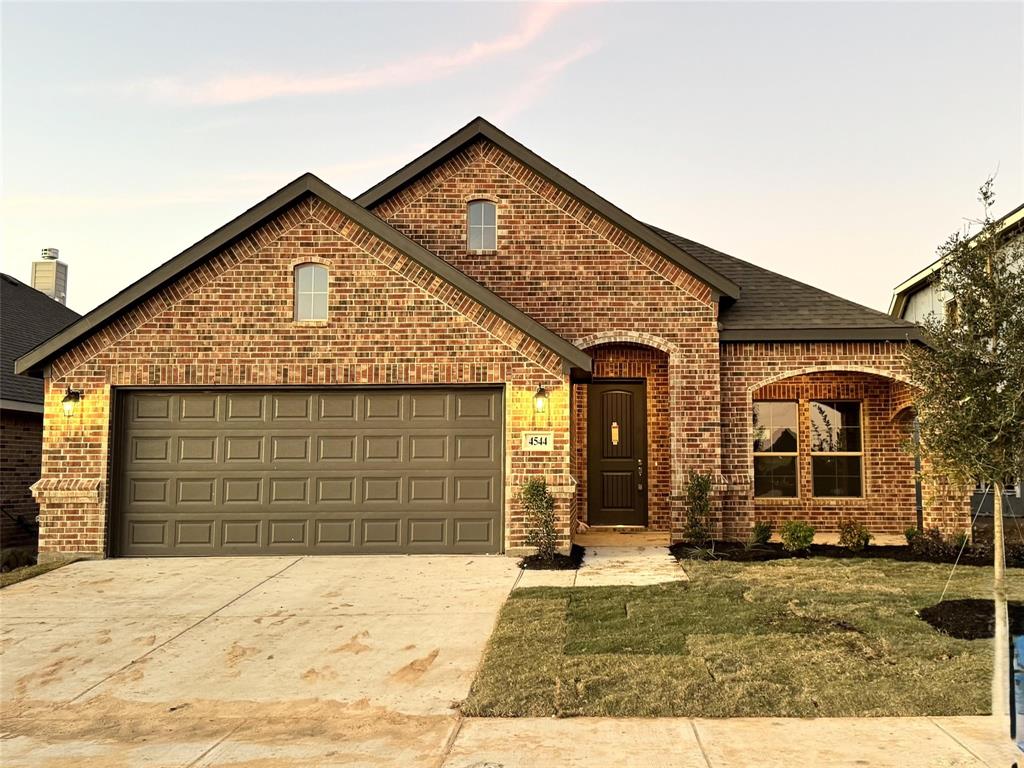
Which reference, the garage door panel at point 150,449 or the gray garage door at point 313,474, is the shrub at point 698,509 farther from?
the garage door panel at point 150,449

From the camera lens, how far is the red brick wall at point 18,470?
14.5 metres

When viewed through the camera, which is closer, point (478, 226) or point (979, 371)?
point (979, 371)

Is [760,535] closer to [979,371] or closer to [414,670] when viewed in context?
[979,371]

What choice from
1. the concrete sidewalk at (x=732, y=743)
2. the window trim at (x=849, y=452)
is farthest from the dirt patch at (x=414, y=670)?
the window trim at (x=849, y=452)

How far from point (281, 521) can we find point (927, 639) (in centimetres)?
838

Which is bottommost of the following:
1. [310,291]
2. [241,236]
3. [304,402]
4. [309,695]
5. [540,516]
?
[309,695]

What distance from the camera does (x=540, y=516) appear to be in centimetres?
1067

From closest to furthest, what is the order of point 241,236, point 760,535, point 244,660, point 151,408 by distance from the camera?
point 244,660 < point 241,236 < point 151,408 < point 760,535

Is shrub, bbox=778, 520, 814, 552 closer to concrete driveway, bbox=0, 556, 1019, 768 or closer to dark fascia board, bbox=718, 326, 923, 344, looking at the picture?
dark fascia board, bbox=718, 326, 923, 344

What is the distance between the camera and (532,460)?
1089cm

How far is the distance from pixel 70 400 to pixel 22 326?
8945 mm

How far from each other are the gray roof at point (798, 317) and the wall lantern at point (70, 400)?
33.1ft

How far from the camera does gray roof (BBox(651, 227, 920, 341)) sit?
40.7 feet

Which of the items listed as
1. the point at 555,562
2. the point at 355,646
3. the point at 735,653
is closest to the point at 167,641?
the point at 355,646
